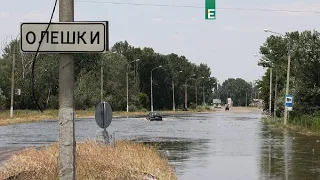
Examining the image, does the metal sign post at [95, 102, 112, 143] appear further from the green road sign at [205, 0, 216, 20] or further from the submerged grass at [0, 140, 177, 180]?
the green road sign at [205, 0, 216, 20]

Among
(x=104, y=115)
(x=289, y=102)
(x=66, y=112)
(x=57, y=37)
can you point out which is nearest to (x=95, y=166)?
(x=66, y=112)

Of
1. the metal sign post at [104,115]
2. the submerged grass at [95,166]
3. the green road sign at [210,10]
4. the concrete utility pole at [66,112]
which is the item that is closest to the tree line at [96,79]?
the green road sign at [210,10]

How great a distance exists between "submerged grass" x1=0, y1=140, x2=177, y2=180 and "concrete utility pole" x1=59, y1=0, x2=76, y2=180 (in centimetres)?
238

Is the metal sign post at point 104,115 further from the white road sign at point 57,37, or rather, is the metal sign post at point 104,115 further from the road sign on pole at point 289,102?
the road sign on pole at point 289,102

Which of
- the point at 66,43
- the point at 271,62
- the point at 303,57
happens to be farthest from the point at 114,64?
the point at 66,43

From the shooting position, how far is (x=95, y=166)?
435 inches

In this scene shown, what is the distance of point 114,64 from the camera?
109625mm

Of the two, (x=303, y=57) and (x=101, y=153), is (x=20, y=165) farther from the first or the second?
(x=303, y=57)

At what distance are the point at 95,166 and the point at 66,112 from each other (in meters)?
3.79

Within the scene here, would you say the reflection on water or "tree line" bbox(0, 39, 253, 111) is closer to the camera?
the reflection on water

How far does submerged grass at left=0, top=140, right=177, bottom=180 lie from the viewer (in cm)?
1037

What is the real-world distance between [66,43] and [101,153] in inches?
236

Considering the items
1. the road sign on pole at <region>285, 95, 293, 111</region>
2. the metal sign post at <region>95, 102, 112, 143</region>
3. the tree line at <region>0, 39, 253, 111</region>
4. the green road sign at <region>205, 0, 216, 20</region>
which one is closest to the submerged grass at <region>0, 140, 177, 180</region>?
the metal sign post at <region>95, 102, 112, 143</region>

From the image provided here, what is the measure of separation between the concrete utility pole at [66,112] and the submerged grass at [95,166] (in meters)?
2.38
